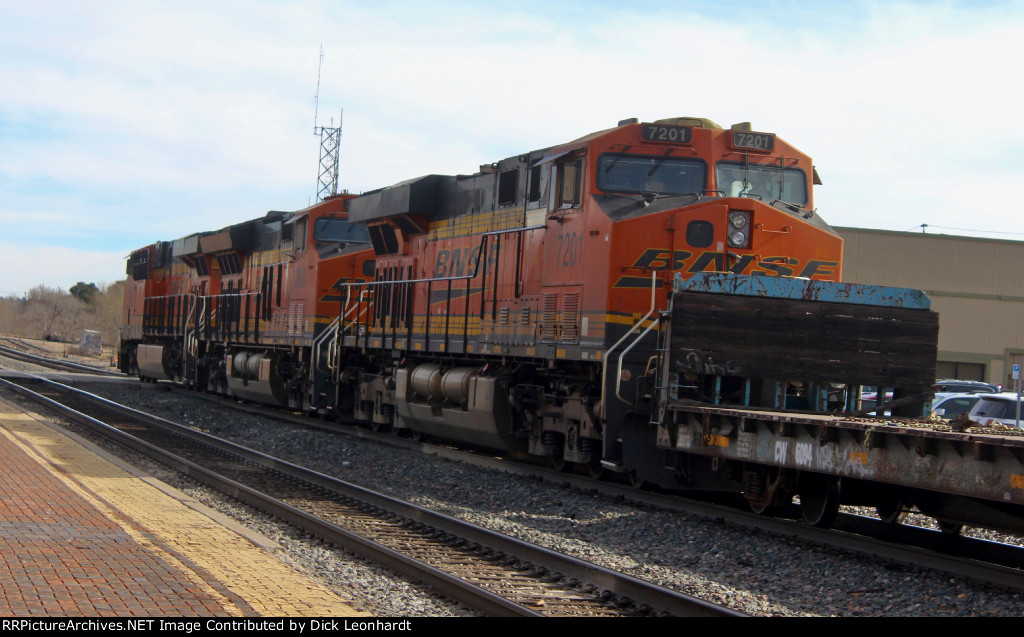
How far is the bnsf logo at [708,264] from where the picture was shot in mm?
11352

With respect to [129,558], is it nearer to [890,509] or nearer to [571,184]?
[890,509]

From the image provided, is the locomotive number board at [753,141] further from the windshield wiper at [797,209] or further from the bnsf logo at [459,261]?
the bnsf logo at [459,261]

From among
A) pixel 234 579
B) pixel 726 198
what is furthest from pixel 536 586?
pixel 726 198

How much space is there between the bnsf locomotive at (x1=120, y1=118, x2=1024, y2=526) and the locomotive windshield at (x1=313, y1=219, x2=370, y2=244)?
10.4 ft

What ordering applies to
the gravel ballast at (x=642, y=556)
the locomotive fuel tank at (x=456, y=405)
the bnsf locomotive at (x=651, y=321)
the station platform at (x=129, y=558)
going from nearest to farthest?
the station platform at (x=129, y=558)
the gravel ballast at (x=642, y=556)
the bnsf locomotive at (x=651, y=321)
the locomotive fuel tank at (x=456, y=405)

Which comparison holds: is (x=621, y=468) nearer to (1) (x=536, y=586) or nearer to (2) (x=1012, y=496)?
(1) (x=536, y=586)

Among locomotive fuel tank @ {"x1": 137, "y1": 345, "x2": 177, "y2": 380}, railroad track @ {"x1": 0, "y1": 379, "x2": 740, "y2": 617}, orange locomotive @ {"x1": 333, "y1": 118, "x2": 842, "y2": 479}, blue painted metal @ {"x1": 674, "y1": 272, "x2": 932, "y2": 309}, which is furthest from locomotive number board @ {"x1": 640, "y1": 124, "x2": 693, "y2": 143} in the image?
locomotive fuel tank @ {"x1": 137, "y1": 345, "x2": 177, "y2": 380}

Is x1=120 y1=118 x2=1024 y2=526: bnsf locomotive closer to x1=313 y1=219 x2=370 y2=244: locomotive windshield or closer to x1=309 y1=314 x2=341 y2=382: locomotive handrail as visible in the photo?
x1=309 y1=314 x2=341 y2=382: locomotive handrail

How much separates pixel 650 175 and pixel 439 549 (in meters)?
5.46

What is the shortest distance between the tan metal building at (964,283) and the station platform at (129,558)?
38.8 meters

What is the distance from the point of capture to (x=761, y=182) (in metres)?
12.1

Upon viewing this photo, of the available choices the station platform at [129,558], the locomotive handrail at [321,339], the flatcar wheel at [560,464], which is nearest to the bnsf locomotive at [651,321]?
the flatcar wheel at [560,464]

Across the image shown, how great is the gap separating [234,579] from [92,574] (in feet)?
2.93

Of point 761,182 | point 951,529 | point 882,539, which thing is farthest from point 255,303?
point 951,529
